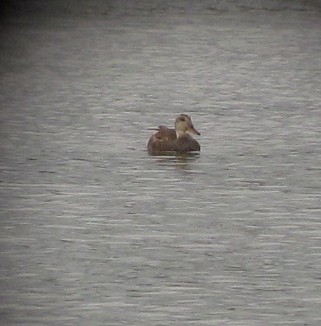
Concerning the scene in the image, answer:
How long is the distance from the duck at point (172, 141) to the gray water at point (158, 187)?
4.9 inches

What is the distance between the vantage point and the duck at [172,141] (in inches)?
403

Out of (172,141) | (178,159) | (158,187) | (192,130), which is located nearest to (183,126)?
(192,130)

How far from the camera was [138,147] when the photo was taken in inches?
410

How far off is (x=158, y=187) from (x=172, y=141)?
1283 millimetres

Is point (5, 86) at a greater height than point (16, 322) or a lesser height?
lesser

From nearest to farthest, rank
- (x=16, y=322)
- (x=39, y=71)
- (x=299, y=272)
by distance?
(x=16, y=322), (x=299, y=272), (x=39, y=71)

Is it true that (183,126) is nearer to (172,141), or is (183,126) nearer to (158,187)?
(172,141)

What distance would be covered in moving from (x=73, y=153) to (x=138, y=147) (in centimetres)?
49

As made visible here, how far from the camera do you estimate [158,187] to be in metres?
9.04

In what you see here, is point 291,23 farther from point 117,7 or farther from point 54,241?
point 54,241

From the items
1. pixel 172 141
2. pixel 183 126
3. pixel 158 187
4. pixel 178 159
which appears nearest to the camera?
pixel 158 187

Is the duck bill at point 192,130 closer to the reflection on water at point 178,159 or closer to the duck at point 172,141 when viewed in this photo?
the duck at point 172,141

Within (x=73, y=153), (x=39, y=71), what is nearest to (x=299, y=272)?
(x=73, y=153)

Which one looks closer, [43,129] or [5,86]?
[43,129]
